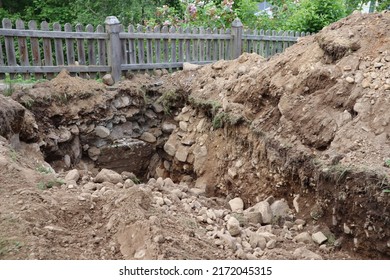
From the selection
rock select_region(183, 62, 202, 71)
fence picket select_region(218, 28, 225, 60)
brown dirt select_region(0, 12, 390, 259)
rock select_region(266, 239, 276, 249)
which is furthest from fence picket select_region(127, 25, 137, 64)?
rock select_region(266, 239, 276, 249)

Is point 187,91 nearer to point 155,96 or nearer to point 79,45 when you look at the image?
point 155,96

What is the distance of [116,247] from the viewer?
8.45 ft

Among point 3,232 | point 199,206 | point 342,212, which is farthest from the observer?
point 199,206

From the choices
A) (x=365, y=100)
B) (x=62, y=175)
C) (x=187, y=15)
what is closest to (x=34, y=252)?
(x=62, y=175)

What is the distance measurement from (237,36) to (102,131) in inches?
155

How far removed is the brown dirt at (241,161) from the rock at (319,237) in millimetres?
56

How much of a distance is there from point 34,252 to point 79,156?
3865 millimetres

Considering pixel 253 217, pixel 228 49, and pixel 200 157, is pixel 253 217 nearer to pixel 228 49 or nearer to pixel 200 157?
pixel 200 157

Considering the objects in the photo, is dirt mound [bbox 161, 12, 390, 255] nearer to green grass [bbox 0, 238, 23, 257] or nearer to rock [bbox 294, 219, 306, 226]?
rock [bbox 294, 219, 306, 226]

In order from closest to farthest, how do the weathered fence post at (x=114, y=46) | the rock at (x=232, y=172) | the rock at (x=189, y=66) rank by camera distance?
the rock at (x=232, y=172) < the weathered fence post at (x=114, y=46) < the rock at (x=189, y=66)

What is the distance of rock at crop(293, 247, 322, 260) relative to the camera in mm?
2947

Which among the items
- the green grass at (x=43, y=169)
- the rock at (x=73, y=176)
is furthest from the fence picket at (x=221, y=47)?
the rock at (x=73, y=176)

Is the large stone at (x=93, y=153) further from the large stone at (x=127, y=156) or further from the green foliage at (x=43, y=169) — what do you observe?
the green foliage at (x=43, y=169)

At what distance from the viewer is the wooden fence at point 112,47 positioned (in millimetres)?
6055
